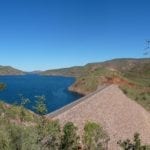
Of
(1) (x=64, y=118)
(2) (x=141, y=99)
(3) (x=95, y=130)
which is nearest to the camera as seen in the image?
(3) (x=95, y=130)

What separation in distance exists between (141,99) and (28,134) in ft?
170

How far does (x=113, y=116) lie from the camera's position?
47750mm

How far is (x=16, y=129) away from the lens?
56.4 ft

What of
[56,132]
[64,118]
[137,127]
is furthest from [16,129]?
[137,127]

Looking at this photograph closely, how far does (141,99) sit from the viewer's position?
66.5 metres

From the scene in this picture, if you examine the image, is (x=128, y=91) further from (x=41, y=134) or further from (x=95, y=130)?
(x=41, y=134)

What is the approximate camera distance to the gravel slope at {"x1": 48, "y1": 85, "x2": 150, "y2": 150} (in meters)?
40.2

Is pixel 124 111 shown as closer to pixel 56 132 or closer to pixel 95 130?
pixel 95 130

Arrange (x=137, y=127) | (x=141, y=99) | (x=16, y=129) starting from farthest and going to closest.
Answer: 1. (x=141, y=99)
2. (x=137, y=127)
3. (x=16, y=129)

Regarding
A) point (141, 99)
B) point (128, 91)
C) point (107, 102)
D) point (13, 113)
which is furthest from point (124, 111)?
point (13, 113)

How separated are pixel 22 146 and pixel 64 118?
2388 cm

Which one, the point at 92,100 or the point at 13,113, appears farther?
the point at 92,100

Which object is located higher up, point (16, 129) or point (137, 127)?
point (16, 129)

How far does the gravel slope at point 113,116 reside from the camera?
4025cm
